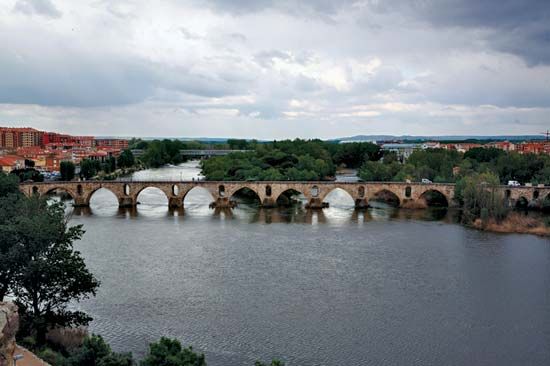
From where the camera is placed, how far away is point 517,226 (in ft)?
88.6

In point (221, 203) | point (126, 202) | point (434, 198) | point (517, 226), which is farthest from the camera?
point (434, 198)

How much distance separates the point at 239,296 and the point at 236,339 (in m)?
3.04

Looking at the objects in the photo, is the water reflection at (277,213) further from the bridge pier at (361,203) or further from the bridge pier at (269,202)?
the bridge pier at (269,202)

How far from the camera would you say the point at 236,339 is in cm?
1363

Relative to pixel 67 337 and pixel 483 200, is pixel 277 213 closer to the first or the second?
pixel 483 200

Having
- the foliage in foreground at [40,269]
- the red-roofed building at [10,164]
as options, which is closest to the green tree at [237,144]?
the red-roofed building at [10,164]

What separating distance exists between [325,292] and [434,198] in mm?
20999

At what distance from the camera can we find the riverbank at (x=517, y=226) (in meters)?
26.4

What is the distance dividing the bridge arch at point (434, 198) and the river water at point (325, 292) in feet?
23.5

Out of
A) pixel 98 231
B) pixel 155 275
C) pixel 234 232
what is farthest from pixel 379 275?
pixel 98 231

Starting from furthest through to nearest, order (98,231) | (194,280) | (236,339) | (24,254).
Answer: (98,231), (194,280), (236,339), (24,254)

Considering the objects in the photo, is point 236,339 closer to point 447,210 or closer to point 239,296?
point 239,296

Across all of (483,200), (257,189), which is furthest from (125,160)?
(483,200)

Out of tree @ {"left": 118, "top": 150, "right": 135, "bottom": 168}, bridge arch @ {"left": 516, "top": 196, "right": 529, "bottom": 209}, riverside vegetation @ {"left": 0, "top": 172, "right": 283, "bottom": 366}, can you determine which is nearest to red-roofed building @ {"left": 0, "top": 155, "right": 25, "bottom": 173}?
tree @ {"left": 118, "top": 150, "right": 135, "bottom": 168}
